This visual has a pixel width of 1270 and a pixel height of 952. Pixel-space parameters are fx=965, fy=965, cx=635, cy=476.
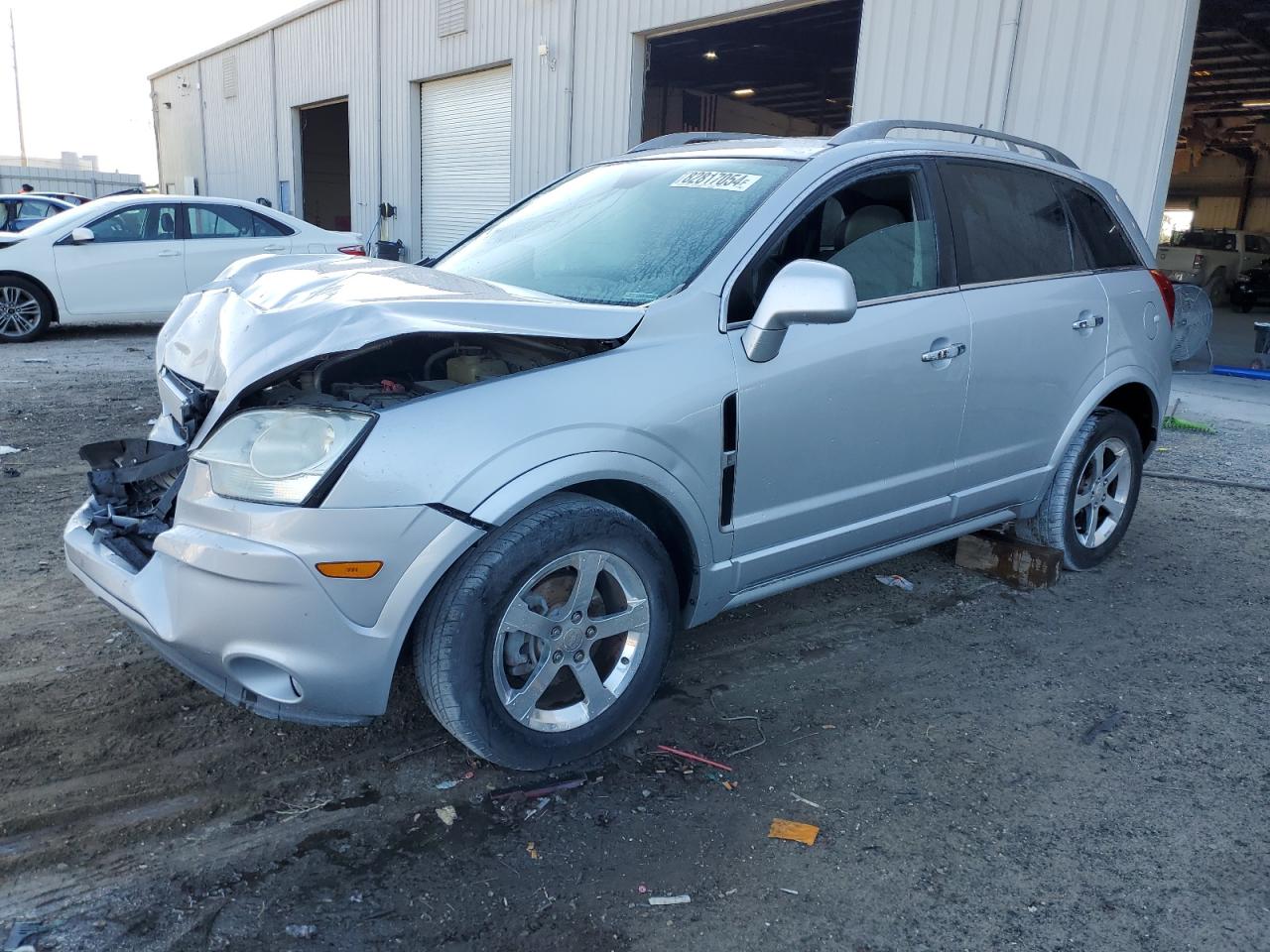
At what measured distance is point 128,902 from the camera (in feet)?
7.13

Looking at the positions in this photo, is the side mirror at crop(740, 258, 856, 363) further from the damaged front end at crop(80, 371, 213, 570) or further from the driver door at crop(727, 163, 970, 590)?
the damaged front end at crop(80, 371, 213, 570)

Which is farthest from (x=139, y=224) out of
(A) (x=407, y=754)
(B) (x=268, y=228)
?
(A) (x=407, y=754)

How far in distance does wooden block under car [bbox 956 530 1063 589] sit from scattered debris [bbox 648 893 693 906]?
2.68 meters

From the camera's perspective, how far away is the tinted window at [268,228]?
11.3 m

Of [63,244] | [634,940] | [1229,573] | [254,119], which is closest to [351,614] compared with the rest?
[634,940]

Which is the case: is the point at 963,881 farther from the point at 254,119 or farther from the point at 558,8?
the point at 254,119

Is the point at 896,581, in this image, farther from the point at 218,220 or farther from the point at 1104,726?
the point at 218,220

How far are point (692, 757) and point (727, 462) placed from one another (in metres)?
0.88

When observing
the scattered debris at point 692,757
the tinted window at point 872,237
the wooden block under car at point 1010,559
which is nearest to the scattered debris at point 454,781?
the scattered debris at point 692,757

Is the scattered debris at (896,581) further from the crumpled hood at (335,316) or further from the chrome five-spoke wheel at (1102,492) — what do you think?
the crumpled hood at (335,316)

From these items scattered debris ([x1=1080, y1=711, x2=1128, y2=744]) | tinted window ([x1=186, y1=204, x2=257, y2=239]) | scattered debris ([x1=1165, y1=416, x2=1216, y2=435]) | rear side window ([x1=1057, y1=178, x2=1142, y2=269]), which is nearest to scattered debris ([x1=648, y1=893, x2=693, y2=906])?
scattered debris ([x1=1080, y1=711, x2=1128, y2=744])

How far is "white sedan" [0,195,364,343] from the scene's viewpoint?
10.1m

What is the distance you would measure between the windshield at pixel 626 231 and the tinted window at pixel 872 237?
20 centimetres

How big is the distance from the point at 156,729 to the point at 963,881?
228 centimetres
